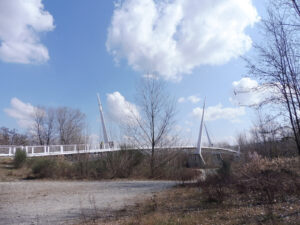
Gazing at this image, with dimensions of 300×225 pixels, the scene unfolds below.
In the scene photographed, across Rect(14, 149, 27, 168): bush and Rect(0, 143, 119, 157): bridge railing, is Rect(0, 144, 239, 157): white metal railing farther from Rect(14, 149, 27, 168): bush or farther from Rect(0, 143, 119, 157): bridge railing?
Rect(14, 149, 27, 168): bush

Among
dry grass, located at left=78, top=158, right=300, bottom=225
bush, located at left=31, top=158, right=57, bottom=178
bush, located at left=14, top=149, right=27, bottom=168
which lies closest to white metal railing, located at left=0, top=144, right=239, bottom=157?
bush, located at left=14, top=149, right=27, bottom=168

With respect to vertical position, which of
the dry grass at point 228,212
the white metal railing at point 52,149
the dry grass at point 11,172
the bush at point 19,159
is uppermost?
the white metal railing at point 52,149

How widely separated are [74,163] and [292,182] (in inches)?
644

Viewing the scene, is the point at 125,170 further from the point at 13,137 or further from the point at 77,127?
the point at 13,137

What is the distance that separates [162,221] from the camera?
15.7ft

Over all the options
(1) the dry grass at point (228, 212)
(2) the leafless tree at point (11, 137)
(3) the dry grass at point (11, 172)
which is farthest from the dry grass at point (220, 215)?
(2) the leafless tree at point (11, 137)

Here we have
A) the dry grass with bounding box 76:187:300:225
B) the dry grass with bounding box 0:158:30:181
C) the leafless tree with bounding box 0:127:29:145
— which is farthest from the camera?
the leafless tree with bounding box 0:127:29:145

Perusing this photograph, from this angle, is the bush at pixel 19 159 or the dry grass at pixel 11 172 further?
the bush at pixel 19 159

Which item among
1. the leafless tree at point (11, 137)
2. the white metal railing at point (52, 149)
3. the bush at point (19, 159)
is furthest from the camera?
the leafless tree at point (11, 137)

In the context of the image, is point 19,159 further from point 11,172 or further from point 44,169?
point 44,169

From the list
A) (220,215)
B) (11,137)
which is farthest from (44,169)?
(11,137)

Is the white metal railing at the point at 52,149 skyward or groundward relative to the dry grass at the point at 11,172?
skyward

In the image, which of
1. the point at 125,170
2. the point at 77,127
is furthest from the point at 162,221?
the point at 77,127

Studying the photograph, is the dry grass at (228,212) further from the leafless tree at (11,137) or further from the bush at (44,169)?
the leafless tree at (11,137)
